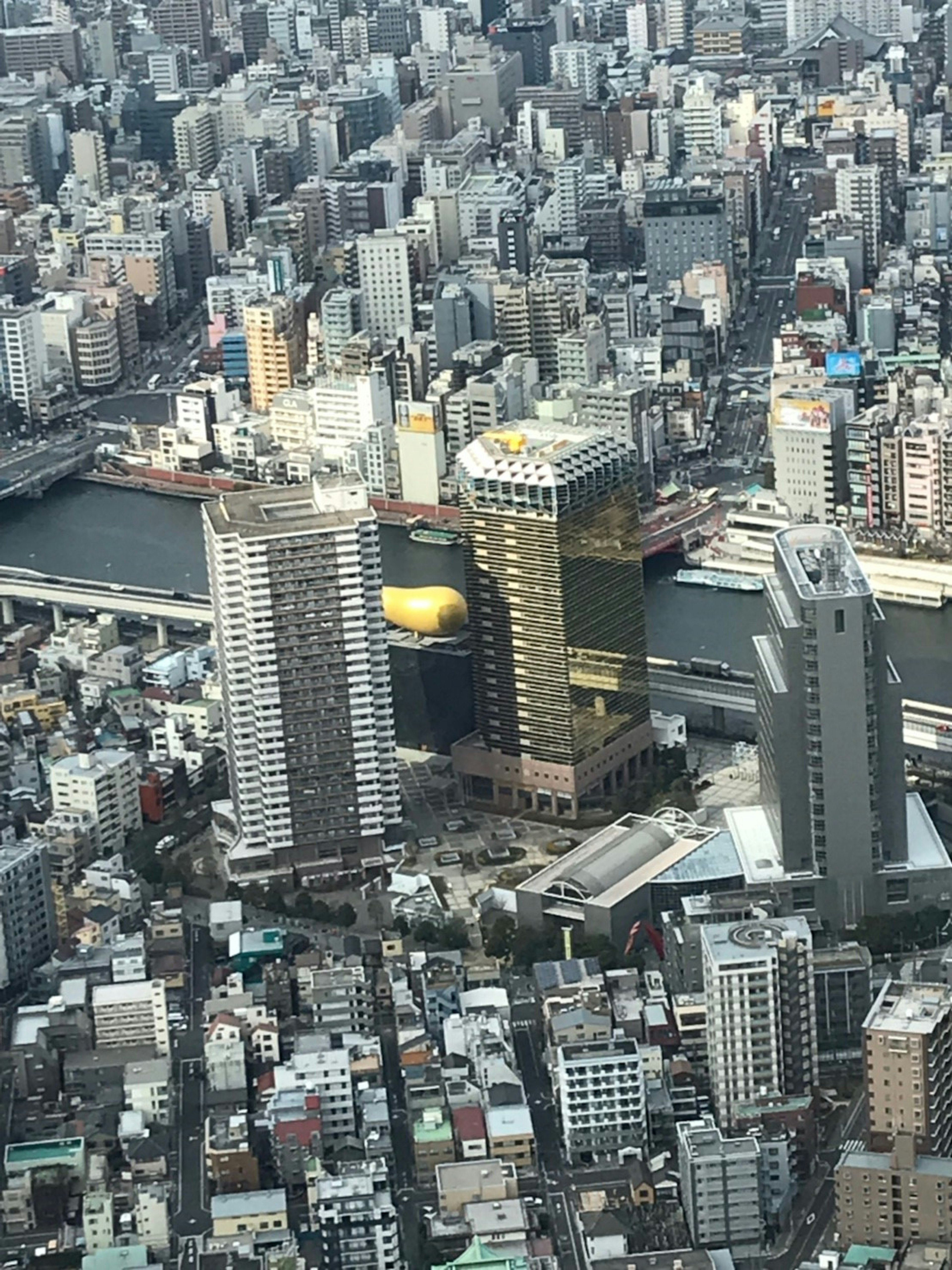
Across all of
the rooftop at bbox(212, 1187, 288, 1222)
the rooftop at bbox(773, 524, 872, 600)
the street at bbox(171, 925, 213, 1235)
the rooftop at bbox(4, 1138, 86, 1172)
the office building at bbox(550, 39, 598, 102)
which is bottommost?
the street at bbox(171, 925, 213, 1235)

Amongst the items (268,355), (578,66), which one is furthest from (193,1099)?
(578,66)

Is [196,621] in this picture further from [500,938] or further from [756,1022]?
[756,1022]

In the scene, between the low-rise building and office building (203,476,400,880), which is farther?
office building (203,476,400,880)

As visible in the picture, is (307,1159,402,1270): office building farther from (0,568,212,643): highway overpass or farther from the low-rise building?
(0,568,212,643): highway overpass

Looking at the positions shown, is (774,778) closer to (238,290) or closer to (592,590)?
(592,590)

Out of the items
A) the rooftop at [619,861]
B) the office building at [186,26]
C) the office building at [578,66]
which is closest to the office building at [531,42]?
the office building at [578,66]

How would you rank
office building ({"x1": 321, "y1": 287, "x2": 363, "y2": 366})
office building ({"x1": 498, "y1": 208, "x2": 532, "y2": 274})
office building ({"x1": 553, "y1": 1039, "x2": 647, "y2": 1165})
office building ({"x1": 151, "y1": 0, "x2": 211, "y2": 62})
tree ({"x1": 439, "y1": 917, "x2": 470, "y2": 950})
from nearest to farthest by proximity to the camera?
1. office building ({"x1": 553, "y1": 1039, "x2": 647, "y2": 1165})
2. tree ({"x1": 439, "y1": 917, "x2": 470, "y2": 950})
3. office building ({"x1": 321, "y1": 287, "x2": 363, "y2": 366})
4. office building ({"x1": 498, "y1": 208, "x2": 532, "y2": 274})
5. office building ({"x1": 151, "y1": 0, "x2": 211, "y2": 62})

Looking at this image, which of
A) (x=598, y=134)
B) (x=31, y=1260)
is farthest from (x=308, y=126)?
(x=31, y=1260)

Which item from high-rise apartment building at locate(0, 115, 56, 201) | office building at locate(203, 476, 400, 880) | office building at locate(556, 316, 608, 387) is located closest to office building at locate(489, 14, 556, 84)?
high-rise apartment building at locate(0, 115, 56, 201)
